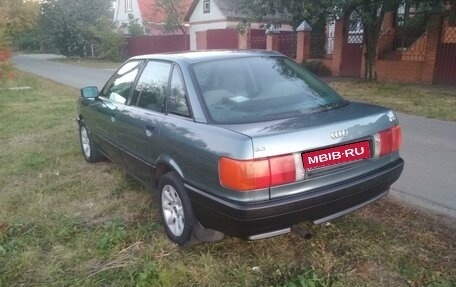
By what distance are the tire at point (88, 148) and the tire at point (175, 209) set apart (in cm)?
239

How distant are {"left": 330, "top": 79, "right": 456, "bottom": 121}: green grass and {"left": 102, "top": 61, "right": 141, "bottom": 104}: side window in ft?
20.6

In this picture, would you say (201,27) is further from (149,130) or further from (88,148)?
(149,130)

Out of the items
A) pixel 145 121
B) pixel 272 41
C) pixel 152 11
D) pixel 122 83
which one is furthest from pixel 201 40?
pixel 145 121

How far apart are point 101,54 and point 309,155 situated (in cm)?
3267

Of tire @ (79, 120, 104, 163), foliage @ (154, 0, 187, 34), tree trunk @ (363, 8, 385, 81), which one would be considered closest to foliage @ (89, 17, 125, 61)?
foliage @ (154, 0, 187, 34)

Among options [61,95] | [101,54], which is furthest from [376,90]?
[101,54]

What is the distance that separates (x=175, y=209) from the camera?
11.5 ft

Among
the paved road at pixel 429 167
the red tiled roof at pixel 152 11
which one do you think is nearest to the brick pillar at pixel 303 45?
the paved road at pixel 429 167

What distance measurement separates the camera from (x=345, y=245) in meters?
3.38

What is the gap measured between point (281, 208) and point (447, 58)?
1361cm

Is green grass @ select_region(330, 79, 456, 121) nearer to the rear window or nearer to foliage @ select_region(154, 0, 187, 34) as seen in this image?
the rear window

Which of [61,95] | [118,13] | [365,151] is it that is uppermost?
[118,13]

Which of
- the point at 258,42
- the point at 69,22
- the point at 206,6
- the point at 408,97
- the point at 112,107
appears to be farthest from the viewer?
the point at 69,22

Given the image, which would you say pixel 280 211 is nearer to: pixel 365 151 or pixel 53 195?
pixel 365 151
